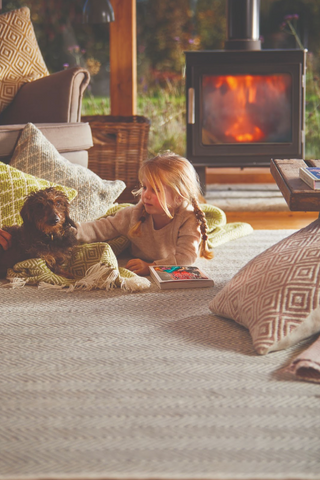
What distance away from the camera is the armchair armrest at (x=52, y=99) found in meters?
3.09

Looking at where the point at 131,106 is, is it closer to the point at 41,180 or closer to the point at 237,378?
the point at 41,180

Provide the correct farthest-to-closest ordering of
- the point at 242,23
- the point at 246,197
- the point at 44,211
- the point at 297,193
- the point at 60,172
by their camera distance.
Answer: the point at 246,197
the point at 242,23
the point at 60,172
the point at 44,211
the point at 297,193

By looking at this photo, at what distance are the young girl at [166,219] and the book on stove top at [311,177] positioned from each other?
485mm

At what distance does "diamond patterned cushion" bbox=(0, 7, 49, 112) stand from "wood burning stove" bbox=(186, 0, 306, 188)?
0.91m

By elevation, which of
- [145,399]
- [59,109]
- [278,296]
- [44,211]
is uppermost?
[59,109]

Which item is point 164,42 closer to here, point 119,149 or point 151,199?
point 119,149

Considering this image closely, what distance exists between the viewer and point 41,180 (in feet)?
7.84

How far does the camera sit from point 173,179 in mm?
2193

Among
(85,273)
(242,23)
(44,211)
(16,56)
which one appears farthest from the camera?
(242,23)

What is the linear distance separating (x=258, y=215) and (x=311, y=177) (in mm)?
1884

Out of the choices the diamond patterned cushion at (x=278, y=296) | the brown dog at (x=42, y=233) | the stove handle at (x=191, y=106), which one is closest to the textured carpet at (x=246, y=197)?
the stove handle at (x=191, y=106)

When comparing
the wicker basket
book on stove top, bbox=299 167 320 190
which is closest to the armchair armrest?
the wicker basket

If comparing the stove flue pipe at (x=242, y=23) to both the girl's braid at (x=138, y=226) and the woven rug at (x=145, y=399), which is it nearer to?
the girl's braid at (x=138, y=226)

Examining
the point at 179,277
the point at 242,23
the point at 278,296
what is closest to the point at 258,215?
the point at 242,23
